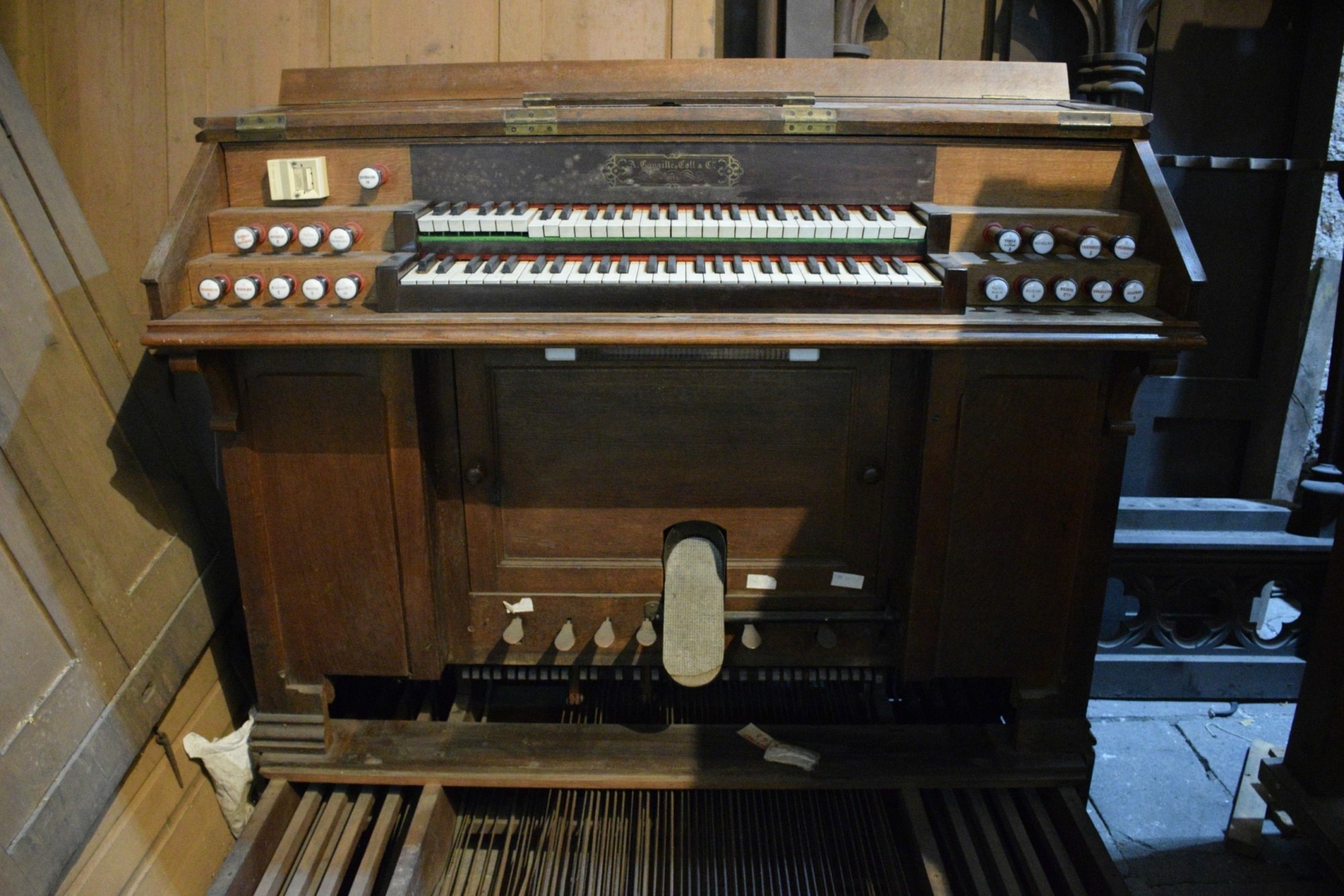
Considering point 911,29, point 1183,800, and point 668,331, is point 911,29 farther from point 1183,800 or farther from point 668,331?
point 1183,800

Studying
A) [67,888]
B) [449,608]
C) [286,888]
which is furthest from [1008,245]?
[67,888]

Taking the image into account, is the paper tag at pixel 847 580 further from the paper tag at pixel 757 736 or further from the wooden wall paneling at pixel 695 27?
the wooden wall paneling at pixel 695 27

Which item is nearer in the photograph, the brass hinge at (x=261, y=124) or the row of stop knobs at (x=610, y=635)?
the brass hinge at (x=261, y=124)

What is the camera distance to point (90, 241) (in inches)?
84.0

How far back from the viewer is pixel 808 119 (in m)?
1.84

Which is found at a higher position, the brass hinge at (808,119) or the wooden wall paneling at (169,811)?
the brass hinge at (808,119)

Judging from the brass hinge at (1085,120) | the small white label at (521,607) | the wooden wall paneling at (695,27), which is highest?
the wooden wall paneling at (695,27)

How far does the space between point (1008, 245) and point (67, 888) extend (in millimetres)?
2055

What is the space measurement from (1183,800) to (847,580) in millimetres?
1052

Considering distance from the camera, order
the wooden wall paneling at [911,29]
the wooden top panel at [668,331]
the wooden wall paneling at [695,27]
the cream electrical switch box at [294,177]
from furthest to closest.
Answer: the wooden wall paneling at [911,29], the wooden wall paneling at [695,27], the cream electrical switch box at [294,177], the wooden top panel at [668,331]

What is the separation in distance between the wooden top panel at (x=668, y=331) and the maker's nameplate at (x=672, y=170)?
0.34 metres

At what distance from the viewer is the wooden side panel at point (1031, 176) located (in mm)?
1869

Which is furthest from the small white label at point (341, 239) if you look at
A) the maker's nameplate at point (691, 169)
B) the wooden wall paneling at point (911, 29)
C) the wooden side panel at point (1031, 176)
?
the wooden wall paneling at point (911, 29)

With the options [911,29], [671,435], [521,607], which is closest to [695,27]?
[911,29]
